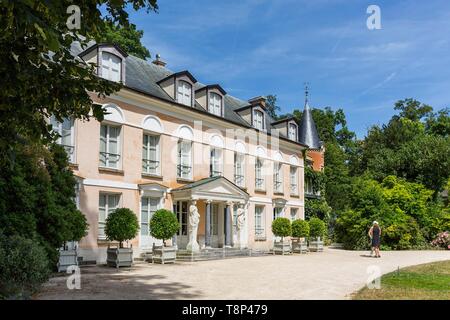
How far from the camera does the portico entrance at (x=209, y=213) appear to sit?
2061 centimetres

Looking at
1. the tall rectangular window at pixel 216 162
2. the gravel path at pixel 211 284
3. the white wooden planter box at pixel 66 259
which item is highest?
the tall rectangular window at pixel 216 162

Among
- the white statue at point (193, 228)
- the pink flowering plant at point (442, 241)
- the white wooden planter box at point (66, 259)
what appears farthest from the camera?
the pink flowering plant at point (442, 241)

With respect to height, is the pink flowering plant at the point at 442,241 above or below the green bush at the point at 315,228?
below

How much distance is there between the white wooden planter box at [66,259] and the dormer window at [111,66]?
25.2ft

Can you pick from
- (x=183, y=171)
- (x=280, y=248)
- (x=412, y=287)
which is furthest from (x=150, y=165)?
(x=412, y=287)

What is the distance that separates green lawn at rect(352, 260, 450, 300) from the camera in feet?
29.3

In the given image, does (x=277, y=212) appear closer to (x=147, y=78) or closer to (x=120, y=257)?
(x=147, y=78)

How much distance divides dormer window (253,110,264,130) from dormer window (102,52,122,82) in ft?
32.9

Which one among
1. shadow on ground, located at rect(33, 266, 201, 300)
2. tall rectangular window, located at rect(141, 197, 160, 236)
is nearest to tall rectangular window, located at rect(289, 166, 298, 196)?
tall rectangular window, located at rect(141, 197, 160, 236)

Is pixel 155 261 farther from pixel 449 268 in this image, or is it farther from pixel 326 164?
pixel 326 164

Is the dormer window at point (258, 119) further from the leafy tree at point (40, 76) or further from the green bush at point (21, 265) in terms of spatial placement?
the leafy tree at point (40, 76)

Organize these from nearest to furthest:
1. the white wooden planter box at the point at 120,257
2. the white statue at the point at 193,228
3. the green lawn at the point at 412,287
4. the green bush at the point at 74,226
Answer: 1. the green lawn at the point at 412,287
2. the green bush at the point at 74,226
3. the white wooden planter box at the point at 120,257
4. the white statue at the point at 193,228

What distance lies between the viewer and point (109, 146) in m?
19.0

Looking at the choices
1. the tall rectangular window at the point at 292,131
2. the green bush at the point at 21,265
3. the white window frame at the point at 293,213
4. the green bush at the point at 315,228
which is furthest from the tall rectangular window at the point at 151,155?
Result: the white window frame at the point at 293,213
